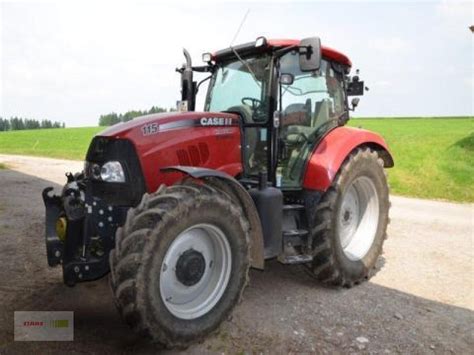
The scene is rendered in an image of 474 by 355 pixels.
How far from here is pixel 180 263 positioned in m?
3.36

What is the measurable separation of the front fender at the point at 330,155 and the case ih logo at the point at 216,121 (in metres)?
0.97

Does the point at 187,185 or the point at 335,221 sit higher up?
the point at 187,185

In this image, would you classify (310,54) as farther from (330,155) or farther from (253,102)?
(330,155)

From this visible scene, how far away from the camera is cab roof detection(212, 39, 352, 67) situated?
13.9 feet

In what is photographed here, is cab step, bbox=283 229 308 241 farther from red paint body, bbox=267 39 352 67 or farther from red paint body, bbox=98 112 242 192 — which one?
red paint body, bbox=267 39 352 67

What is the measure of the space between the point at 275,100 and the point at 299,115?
446 millimetres

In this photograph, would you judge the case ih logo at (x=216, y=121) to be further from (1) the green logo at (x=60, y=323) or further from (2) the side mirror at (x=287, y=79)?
(1) the green logo at (x=60, y=323)

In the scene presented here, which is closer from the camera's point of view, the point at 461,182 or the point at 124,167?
the point at 124,167

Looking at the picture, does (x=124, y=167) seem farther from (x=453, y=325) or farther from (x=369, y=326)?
(x=453, y=325)

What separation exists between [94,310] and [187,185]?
1.48 metres

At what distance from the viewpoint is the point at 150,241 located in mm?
2969

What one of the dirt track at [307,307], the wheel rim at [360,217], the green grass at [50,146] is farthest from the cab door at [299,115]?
the green grass at [50,146]

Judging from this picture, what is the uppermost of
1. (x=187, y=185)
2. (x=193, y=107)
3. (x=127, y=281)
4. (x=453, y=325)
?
(x=193, y=107)

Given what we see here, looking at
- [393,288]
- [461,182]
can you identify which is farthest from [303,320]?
Answer: [461,182]
